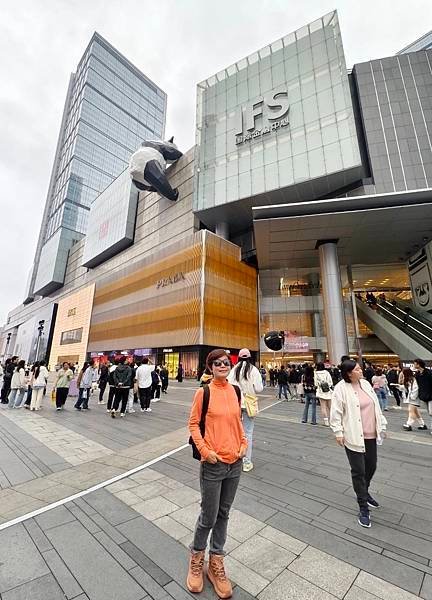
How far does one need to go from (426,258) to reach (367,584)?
32.1 meters

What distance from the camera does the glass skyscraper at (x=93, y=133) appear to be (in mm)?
97200

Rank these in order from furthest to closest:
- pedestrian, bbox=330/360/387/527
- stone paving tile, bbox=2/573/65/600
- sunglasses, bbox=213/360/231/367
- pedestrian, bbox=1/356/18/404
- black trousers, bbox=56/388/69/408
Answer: pedestrian, bbox=1/356/18/404 → black trousers, bbox=56/388/69/408 → pedestrian, bbox=330/360/387/527 → sunglasses, bbox=213/360/231/367 → stone paving tile, bbox=2/573/65/600

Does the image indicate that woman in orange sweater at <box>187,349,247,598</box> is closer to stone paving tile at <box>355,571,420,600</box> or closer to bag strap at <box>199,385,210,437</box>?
bag strap at <box>199,385,210,437</box>

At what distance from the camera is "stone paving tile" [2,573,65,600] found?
205cm

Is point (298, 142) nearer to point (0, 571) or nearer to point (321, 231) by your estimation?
point (321, 231)

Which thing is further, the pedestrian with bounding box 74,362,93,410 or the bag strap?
the pedestrian with bounding box 74,362,93,410

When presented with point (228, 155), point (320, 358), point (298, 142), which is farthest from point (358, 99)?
point (320, 358)

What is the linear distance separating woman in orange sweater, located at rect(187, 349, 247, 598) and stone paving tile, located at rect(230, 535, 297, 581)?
381 millimetres

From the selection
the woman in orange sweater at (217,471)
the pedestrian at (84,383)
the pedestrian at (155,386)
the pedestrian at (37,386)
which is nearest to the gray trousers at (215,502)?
the woman in orange sweater at (217,471)

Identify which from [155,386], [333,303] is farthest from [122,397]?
[333,303]

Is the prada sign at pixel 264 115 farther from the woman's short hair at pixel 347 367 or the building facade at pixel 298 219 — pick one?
the woman's short hair at pixel 347 367

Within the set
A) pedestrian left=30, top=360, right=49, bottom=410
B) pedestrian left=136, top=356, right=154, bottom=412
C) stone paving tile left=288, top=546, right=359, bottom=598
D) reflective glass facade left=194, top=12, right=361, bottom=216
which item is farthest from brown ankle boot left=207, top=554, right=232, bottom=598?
reflective glass facade left=194, top=12, right=361, bottom=216

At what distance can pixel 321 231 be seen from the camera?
26.6m

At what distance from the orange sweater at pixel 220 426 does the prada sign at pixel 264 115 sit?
36.3m
